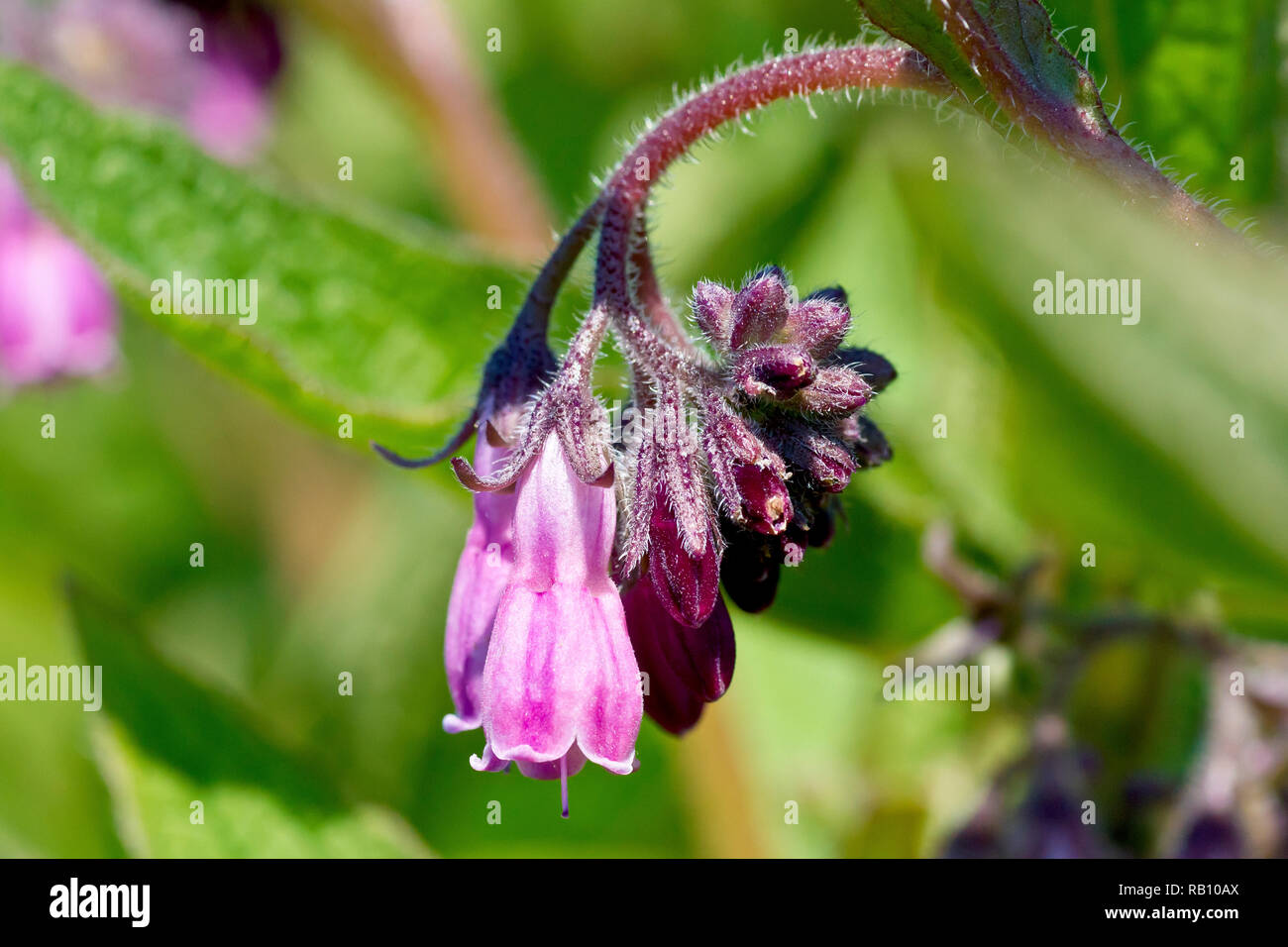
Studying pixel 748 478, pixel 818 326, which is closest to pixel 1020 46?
pixel 818 326

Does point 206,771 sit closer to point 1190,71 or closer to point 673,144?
point 673,144

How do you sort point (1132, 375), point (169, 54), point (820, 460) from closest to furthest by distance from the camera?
point (820, 460) → point (1132, 375) → point (169, 54)

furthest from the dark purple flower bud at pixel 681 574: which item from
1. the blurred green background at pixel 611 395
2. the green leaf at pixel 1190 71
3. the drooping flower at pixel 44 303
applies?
the drooping flower at pixel 44 303

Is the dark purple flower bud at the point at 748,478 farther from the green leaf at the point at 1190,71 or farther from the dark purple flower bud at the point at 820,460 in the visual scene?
the green leaf at the point at 1190,71

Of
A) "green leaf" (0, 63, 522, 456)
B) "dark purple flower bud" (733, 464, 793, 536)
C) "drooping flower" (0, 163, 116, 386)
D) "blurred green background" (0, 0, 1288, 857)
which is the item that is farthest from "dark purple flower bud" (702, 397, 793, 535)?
"drooping flower" (0, 163, 116, 386)

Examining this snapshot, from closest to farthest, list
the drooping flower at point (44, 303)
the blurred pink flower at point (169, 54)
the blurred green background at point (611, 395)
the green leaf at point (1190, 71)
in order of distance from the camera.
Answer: the blurred green background at point (611, 395)
the green leaf at point (1190, 71)
the drooping flower at point (44, 303)
the blurred pink flower at point (169, 54)

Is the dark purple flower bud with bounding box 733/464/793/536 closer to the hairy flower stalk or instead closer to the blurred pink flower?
the hairy flower stalk
